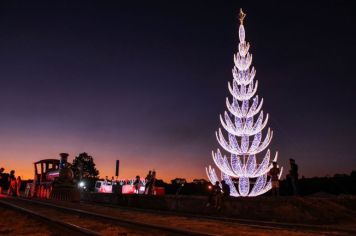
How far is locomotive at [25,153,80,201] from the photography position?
2888cm

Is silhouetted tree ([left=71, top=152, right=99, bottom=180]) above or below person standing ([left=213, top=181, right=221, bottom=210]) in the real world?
above

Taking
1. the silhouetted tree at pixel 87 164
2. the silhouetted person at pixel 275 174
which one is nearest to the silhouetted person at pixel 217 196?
the silhouetted person at pixel 275 174

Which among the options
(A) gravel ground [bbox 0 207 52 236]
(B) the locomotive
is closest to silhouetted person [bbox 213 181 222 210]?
(A) gravel ground [bbox 0 207 52 236]

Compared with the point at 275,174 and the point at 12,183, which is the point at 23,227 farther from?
the point at 12,183

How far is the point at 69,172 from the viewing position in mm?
29922

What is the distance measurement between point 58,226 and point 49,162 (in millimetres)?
22080

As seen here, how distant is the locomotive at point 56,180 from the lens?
28875 millimetres

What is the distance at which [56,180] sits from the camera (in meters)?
29.1

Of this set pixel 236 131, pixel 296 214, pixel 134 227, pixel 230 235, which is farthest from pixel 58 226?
pixel 236 131

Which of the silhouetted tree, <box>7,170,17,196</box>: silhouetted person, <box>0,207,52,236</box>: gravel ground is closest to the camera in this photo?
<box>0,207,52,236</box>: gravel ground

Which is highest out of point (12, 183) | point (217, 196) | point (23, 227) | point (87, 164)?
point (87, 164)

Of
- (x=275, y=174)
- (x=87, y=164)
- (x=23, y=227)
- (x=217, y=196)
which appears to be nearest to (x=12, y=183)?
(x=217, y=196)

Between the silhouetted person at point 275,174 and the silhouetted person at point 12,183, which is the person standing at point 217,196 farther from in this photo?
the silhouetted person at point 12,183

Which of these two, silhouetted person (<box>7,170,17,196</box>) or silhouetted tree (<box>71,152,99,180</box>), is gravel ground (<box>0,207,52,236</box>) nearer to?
silhouetted person (<box>7,170,17,196</box>)
